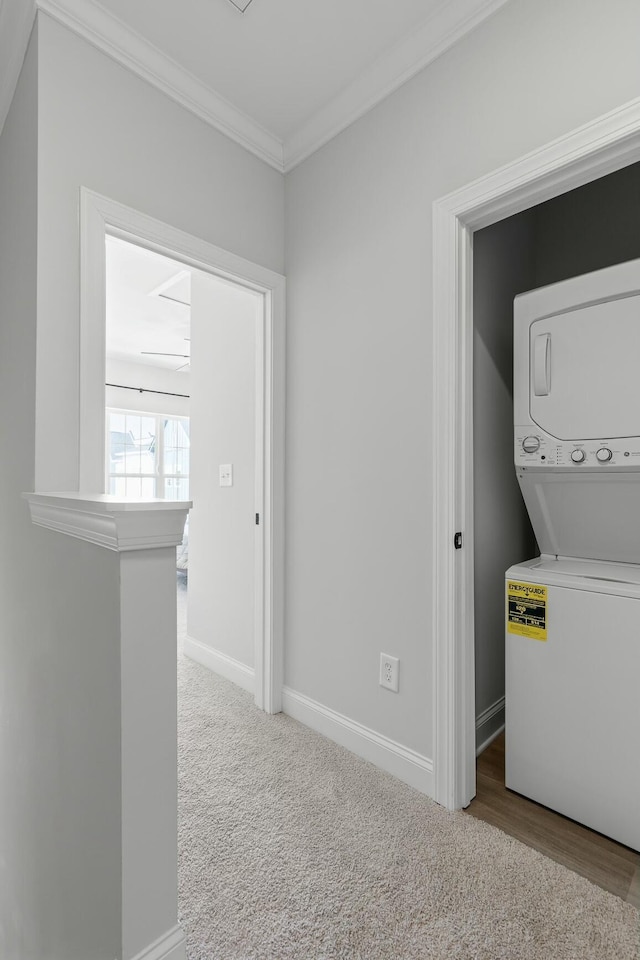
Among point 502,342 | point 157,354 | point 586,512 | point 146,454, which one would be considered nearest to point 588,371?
point 586,512

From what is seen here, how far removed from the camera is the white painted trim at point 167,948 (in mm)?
907

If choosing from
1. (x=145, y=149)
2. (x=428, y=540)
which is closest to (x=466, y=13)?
(x=145, y=149)

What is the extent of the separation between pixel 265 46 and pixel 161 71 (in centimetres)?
39

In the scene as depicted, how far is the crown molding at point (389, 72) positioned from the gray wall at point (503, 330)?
24.7 inches

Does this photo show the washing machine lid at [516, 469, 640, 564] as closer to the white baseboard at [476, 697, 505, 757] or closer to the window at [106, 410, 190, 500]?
the white baseboard at [476, 697, 505, 757]

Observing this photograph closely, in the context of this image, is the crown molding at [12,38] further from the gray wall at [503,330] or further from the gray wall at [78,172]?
Answer: the gray wall at [503,330]

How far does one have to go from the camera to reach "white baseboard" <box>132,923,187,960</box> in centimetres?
91

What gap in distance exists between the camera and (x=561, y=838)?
1535mm

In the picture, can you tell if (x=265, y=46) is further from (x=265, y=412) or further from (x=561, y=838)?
(x=561, y=838)

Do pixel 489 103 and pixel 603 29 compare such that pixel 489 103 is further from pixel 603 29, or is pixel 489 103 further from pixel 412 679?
pixel 412 679

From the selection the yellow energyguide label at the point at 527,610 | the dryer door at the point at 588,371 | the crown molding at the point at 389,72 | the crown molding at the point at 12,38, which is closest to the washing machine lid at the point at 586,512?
the dryer door at the point at 588,371

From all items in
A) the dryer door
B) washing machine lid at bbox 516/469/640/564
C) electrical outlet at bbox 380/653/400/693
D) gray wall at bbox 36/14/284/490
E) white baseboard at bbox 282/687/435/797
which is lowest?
white baseboard at bbox 282/687/435/797

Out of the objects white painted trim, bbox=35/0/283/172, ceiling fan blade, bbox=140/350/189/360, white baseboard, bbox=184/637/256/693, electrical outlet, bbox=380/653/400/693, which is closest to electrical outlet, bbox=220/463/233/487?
white baseboard, bbox=184/637/256/693

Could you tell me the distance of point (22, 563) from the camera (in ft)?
5.26
